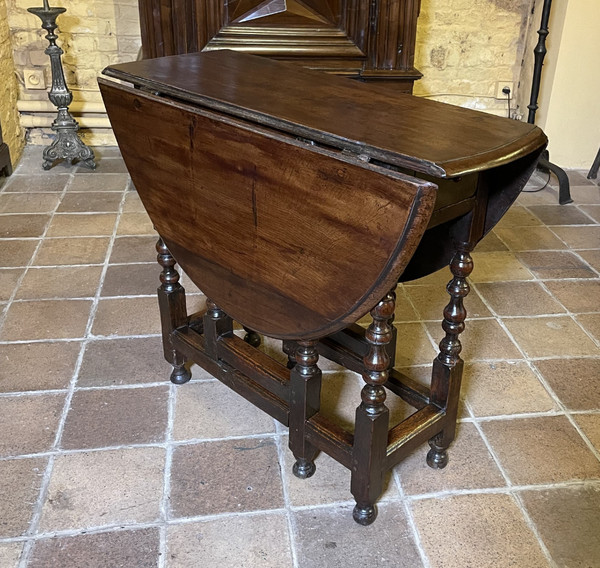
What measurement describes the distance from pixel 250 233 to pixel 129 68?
755mm

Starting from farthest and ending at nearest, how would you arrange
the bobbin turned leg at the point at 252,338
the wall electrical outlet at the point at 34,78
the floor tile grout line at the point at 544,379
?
the wall electrical outlet at the point at 34,78, the bobbin turned leg at the point at 252,338, the floor tile grout line at the point at 544,379

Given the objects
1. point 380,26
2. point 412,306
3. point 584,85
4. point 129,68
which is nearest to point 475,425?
point 412,306

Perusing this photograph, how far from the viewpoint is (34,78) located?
442 cm

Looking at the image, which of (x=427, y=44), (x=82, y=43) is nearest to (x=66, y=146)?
(x=82, y=43)

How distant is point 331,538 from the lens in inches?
69.5

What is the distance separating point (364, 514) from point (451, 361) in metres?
0.46

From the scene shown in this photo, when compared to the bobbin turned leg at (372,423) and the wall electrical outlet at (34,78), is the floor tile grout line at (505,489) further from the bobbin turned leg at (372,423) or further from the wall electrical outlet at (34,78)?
the wall electrical outlet at (34,78)

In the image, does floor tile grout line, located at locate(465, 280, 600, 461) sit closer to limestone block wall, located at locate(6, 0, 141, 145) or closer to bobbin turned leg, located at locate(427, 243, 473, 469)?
bobbin turned leg, located at locate(427, 243, 473, 469)

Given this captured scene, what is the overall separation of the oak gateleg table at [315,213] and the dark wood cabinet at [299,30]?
51.9 inches

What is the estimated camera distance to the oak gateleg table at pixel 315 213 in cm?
149

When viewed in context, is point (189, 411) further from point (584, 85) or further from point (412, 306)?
point (584, 85)

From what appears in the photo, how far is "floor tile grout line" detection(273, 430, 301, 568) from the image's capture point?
5.66 feet

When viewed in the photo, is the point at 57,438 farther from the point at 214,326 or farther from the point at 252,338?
the point at 252,338

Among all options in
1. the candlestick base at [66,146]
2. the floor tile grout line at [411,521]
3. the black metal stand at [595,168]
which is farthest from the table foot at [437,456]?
the candlestick base at [66,146]
